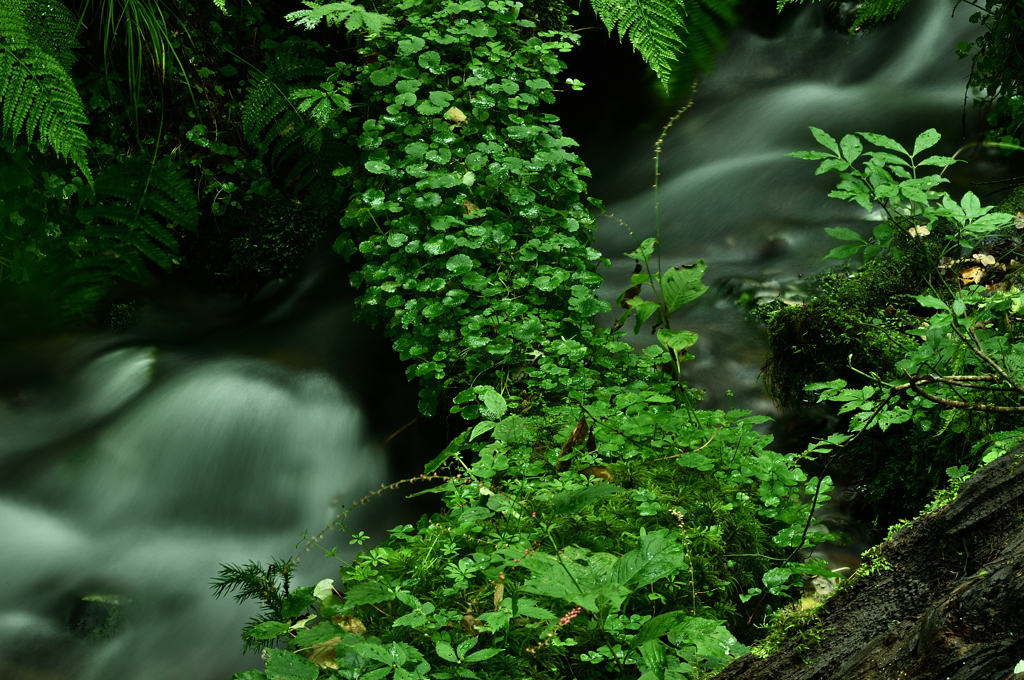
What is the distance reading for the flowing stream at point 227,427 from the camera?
273cm

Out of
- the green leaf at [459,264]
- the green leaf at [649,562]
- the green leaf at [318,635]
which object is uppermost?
the green leaf at [459,264]

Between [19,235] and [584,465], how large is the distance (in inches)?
149

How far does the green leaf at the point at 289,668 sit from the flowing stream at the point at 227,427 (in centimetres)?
142

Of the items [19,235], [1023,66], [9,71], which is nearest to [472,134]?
[9,71]

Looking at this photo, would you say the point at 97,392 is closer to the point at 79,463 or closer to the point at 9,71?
the point at 79,463

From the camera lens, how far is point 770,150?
4426 mm

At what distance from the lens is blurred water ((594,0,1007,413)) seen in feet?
11.5

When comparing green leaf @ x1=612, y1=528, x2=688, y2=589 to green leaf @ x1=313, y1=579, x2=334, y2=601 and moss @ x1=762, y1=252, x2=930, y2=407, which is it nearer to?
green leaf @ x1=313, y1=579, x2=334, y2=601

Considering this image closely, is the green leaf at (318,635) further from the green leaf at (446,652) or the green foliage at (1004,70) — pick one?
the green foliage at (1004,70)

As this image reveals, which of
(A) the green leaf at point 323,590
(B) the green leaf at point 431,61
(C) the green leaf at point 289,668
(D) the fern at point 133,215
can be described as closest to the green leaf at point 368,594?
(C) the green leaf at point 289,668

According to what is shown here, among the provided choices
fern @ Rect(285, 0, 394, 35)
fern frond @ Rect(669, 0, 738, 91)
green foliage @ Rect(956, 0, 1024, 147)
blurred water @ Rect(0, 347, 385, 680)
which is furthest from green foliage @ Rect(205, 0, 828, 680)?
green foliage @ Rect(956, 0, 1024, 147)

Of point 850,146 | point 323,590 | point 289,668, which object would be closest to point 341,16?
point 850,146

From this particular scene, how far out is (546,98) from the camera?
2.93 metres

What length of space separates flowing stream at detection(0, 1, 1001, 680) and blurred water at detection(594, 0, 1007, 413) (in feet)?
0.05
